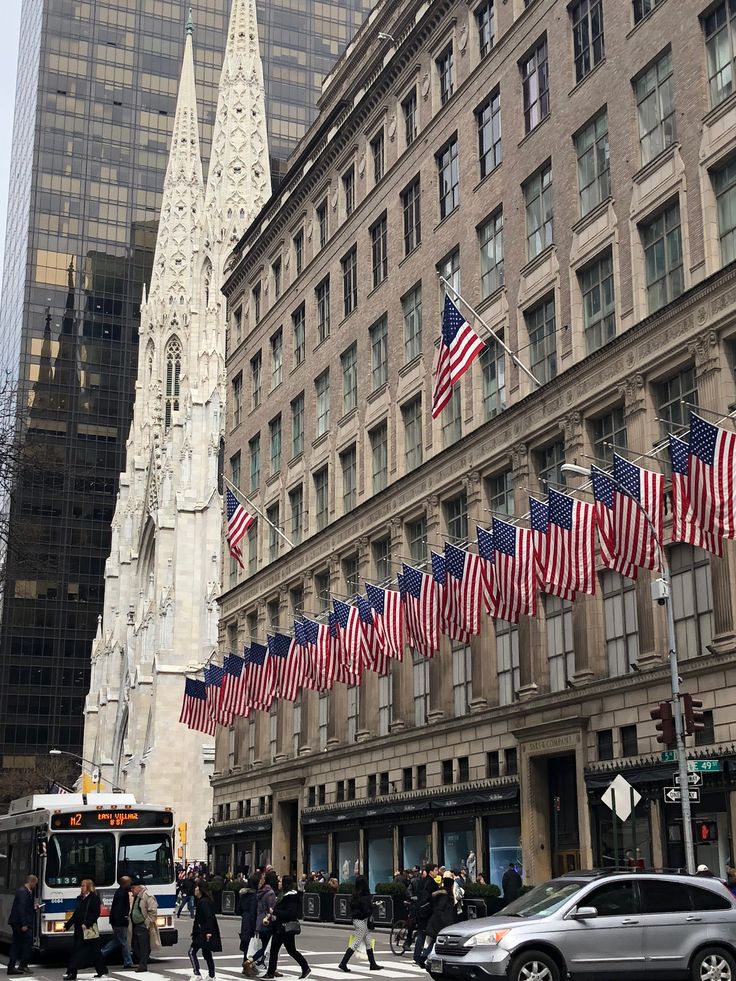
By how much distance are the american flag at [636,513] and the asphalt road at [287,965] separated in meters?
9.45

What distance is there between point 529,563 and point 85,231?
130206mm

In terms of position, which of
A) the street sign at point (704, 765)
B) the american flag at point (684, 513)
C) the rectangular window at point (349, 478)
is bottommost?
the street sign at point (704, 765)

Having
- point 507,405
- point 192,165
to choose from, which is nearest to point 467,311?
point 507,405

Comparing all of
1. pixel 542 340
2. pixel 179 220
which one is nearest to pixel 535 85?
pixel 542 340

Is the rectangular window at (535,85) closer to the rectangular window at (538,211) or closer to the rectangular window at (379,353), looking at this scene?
the rectangular window at (538,211)

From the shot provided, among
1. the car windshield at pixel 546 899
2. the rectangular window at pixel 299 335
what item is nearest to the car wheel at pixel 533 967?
the car windshield at pixel 546 899

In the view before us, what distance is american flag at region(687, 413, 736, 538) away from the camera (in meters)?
23.8

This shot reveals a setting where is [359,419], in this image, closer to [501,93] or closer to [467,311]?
[467,311]

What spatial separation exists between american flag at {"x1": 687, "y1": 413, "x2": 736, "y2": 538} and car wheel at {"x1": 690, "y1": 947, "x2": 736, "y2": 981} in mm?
9076

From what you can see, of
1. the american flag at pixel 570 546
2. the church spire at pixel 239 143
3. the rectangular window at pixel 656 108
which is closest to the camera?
the american flag at pixel 570 546

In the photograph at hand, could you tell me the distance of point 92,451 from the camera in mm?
145875

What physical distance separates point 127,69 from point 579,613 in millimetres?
140352

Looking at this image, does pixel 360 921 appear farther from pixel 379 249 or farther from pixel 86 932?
pixel 379 249

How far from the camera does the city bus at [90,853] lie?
25078 mm
